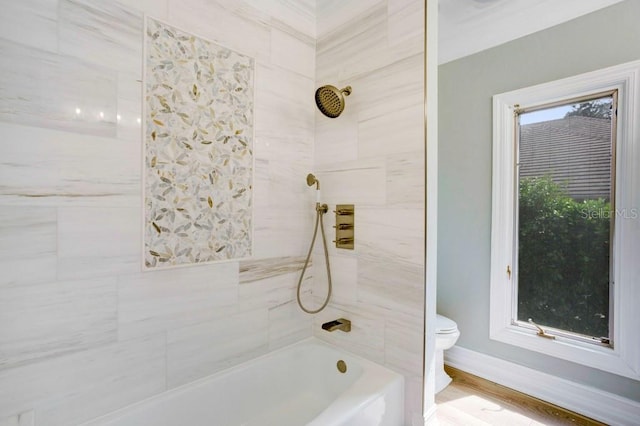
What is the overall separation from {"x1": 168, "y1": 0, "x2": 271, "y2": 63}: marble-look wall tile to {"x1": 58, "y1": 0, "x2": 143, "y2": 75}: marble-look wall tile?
0.65ft

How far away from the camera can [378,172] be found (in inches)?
66.1

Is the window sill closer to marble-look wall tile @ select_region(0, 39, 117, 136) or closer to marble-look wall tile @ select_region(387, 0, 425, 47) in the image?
marble-look wall tile @ select_region(387, 0, 425, 47)

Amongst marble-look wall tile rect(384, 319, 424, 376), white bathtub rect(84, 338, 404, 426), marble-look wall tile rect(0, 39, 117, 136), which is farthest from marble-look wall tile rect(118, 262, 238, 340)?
marble-look wall tile rect(384, 319, 424, 376)

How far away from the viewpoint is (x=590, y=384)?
196 centimetres

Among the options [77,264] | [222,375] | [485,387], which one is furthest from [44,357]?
[485,387]

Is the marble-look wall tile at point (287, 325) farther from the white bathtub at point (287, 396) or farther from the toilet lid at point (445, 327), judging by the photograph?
the toilet lid at point (445, 327)

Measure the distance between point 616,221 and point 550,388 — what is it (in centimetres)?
118

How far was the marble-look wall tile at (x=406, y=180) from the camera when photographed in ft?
4.97

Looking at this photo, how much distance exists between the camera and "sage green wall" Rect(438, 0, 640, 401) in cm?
190

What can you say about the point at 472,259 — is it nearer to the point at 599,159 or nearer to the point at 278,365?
the point at 599,159

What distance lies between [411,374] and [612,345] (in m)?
1.39

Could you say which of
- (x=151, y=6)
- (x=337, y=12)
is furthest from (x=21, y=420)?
(x=337, y=12)

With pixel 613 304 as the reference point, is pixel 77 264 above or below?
above

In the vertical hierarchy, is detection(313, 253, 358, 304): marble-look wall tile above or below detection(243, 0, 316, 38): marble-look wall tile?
below
